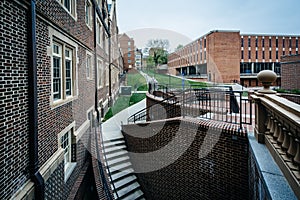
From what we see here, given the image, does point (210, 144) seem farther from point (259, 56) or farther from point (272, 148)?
point (259, 56)

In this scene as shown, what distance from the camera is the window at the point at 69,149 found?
6.83m

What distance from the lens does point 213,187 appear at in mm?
6113

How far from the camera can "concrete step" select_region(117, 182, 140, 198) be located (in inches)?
314

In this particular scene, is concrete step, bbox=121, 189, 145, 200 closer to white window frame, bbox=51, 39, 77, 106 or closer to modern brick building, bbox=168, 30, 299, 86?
white window frame, bbox=51, 39, 77, 106

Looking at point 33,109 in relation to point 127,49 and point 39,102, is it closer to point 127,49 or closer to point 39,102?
point 39,102

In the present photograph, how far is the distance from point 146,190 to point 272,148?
6.14m

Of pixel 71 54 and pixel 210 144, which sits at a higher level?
pixel 71 54

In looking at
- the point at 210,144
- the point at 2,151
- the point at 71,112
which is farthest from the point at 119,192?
the point at 2,151

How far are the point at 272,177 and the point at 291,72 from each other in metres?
16.1

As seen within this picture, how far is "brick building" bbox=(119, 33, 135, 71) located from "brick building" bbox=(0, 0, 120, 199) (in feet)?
236

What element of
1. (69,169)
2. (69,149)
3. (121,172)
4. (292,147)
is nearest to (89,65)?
(69,149)

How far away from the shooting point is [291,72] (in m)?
15.9

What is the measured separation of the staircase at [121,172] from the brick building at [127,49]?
70.0 metres

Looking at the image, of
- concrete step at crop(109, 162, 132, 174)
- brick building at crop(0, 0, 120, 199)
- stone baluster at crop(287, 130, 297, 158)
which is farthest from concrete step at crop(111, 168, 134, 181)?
stone baluster at crop(287, 130, 297, 158)
